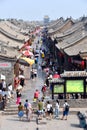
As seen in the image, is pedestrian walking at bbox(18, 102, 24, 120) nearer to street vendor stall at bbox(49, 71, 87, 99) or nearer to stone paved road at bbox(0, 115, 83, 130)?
stone paved road at bbox(0, 115, 83, 130)

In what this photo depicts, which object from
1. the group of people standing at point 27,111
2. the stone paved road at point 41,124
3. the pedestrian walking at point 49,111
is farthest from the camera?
the pedestrian walking at point 49,111

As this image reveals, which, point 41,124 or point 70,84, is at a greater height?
point 70,84

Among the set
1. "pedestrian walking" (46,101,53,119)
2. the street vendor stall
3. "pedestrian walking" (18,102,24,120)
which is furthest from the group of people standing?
the street vendor stall

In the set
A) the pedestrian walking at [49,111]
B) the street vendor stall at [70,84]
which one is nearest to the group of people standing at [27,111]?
the pedestrian walking at [49,111]

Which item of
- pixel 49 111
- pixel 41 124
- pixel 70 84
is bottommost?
pixel 41 124

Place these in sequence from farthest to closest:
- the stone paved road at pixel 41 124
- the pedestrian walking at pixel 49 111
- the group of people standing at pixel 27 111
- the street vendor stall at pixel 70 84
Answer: the street vendor stall at pixel 70 84, the pedestrian walking at pixel 49 111, the group of people standing at pixel 27 111, the stone paved road at pixel 41 124

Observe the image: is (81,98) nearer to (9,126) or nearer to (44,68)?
(9,126)

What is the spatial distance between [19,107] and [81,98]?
5278 mm

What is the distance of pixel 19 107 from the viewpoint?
27.4 meters

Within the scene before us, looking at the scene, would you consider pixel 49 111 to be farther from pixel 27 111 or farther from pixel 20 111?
pixel 20 111

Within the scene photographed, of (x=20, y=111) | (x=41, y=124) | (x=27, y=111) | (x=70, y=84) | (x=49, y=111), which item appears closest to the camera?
(x=41, y=124)

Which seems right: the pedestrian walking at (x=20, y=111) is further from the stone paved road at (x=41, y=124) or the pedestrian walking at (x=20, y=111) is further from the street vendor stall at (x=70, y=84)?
the street vendor stall at (x=70, y=84)

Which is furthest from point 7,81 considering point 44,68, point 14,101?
point 44,68

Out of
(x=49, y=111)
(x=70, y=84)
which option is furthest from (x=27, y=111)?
(x=70, y=84)
